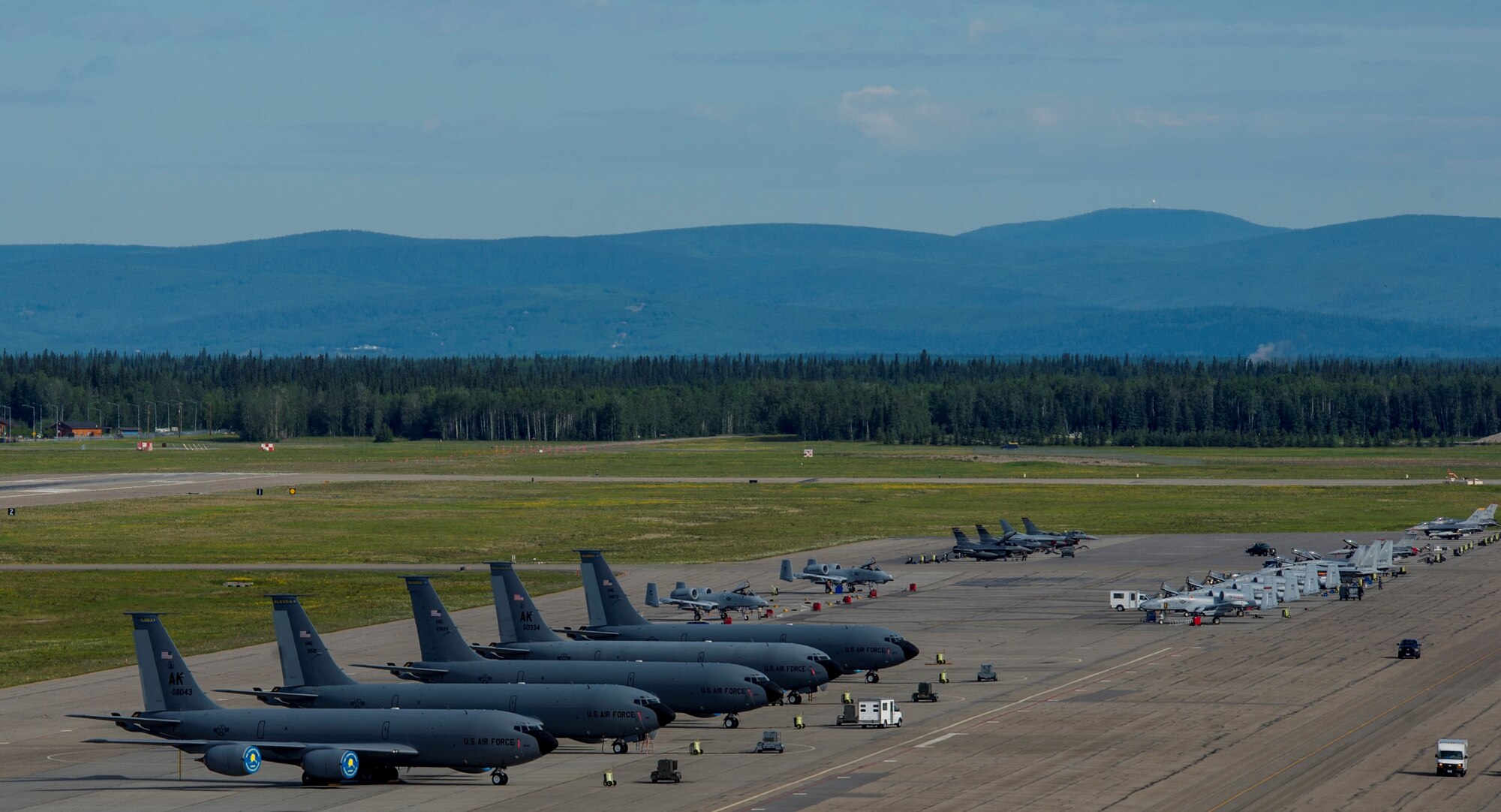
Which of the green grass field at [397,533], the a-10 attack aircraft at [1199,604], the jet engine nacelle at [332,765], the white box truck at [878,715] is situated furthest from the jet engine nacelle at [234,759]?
the a-10 attack aircraft at [1199,604]

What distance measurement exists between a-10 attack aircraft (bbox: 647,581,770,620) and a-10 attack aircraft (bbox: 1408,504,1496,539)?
7446 centimetres

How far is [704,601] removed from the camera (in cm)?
10800

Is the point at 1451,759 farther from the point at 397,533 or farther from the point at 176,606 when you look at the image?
the point at 397,533

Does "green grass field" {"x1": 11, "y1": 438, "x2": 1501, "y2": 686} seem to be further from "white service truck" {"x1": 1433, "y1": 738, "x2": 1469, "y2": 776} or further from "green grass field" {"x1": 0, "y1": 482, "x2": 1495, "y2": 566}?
"white service truck" {"x1": 1433, "y1": 738, "x2": 1469, "y2": 776}

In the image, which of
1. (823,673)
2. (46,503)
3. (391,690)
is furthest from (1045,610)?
(46,503)

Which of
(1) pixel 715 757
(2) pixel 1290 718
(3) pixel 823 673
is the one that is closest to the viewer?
(1) pixel 715 757

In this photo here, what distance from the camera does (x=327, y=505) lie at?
184 metres

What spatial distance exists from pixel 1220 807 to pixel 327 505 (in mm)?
139775

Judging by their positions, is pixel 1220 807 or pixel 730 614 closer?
pixel 1220 807

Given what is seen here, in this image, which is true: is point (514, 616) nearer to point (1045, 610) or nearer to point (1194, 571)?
point (1045, 610)

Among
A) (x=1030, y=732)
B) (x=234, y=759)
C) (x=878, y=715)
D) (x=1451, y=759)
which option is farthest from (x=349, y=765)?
(x=1451, y=759)

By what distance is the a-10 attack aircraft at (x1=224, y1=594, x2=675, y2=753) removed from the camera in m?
67.9

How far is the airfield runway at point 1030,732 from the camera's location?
197 ft

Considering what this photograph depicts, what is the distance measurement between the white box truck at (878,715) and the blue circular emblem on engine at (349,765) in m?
21.1
